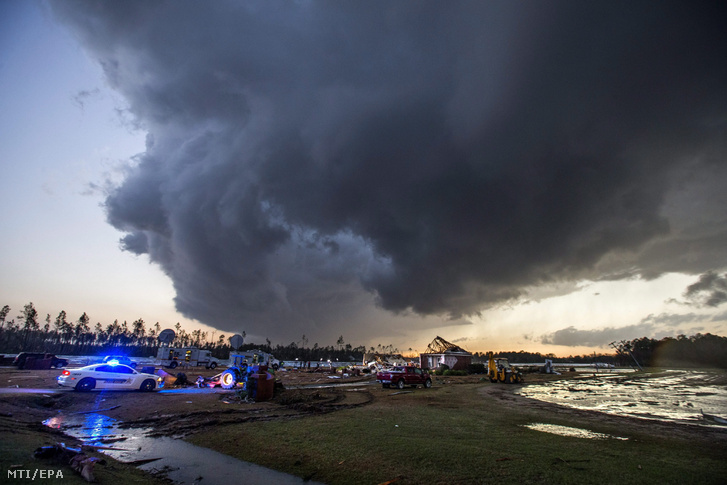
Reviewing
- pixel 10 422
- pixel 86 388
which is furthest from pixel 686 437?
pixel 86 388

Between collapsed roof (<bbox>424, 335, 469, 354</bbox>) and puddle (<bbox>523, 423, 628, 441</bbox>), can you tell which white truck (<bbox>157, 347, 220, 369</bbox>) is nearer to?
collapsed roof (<bbox>424, 335, 469, 354</bbox>)

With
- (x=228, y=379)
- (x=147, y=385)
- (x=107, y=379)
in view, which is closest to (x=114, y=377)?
(x=107, y=379)

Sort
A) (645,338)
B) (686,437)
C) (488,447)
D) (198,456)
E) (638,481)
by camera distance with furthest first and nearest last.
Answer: (645,338)
(686,437)
(488,447)
(198,456)
(638,481)

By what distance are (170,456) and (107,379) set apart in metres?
15.6

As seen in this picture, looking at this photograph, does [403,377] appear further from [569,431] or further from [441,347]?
[441,347]

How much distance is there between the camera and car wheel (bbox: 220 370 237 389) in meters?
23.1

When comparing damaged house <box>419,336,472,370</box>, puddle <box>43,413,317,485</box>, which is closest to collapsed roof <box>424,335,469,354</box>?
damaged house <box>419,336,472,370</box>

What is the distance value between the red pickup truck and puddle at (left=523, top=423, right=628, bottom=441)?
18345mm

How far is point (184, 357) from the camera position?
203ft

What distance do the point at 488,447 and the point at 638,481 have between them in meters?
3.24

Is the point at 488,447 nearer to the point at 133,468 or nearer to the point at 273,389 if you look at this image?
the point at 133,468

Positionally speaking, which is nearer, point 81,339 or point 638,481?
point 638,481

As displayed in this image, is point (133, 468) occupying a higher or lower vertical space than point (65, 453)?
lower

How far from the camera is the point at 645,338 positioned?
181 m
